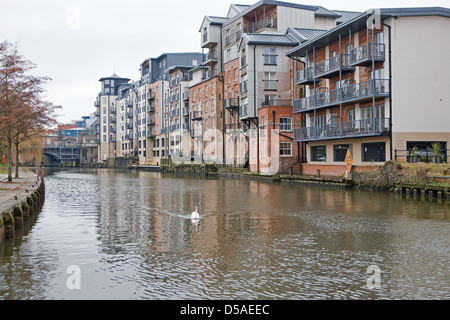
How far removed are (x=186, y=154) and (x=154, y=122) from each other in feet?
77.3

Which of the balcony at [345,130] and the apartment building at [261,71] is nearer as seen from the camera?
the balcony at [345,130]

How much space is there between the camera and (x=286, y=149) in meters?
52.8

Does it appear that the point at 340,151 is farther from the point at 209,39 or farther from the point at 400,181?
the point at 209,39

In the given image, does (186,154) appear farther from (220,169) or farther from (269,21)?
(269,21)

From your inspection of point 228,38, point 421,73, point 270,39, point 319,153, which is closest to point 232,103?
point 228,38

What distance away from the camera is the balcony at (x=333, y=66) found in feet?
136

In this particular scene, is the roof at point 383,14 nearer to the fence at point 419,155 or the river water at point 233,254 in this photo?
the fence at point 419,155

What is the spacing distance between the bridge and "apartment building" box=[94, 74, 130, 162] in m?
18.0

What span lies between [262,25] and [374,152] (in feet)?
95.3

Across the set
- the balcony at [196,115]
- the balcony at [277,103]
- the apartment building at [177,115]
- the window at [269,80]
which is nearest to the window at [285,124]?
the balcony at [277,103]

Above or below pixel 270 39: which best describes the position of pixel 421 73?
below

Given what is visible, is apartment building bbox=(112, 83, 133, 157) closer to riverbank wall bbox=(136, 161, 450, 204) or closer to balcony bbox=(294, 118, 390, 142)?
balcony bbox=(294, 118, 390, 142)

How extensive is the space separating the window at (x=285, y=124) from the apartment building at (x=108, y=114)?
97.8 m
